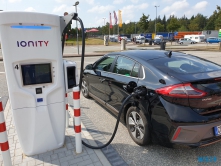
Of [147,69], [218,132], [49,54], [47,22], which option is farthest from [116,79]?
[218,132]

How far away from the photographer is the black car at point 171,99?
8.05 ft

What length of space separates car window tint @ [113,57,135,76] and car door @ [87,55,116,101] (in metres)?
0.30

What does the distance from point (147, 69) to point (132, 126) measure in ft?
3.39

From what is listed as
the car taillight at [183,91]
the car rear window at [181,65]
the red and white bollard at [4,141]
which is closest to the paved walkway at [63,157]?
the red and white bollard at [4,141]

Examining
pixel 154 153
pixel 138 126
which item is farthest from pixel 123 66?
pixel 154 153

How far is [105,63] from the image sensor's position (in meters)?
4.46

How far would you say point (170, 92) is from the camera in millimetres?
2514

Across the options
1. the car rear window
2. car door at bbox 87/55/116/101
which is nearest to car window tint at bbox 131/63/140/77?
the car rear window

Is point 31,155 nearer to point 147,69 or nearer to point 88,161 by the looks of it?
point 88,161

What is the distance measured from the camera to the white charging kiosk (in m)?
2.40

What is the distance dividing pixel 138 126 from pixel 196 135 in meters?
0.93

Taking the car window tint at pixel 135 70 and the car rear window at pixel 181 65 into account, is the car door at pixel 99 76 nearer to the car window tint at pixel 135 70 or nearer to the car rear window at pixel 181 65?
the car window tint at pixel 135 70

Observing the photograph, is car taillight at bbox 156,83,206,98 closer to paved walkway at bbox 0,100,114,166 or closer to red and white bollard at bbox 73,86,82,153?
red and white bollard at bbox 73,86,82,153

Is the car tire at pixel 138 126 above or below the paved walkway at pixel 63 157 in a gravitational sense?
above
